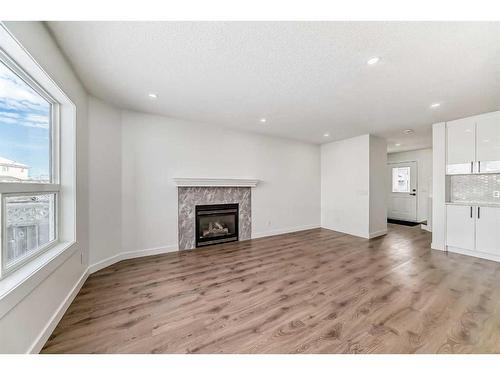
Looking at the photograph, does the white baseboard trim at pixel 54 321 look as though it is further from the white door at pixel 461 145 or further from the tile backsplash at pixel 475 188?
the tile backsplash at pixel 475 188

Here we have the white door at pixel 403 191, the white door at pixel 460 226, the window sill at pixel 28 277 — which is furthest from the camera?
the white door at pixel 403 191

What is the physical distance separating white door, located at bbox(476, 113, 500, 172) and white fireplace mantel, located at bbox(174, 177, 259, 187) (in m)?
4.09

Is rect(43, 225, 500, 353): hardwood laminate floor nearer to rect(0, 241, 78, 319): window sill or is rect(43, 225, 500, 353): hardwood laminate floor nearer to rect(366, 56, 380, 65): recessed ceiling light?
rect(0, 241, 78, 319): window sill

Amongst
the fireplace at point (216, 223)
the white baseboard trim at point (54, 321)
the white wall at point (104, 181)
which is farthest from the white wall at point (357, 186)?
the white baseboard trim at point (54, 321)

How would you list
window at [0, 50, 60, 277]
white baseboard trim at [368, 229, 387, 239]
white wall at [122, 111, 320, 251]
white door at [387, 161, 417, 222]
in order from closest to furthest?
window at [0, 50, 60, 277], white wall at [122, 111, 320, 251], white baseboard trim at [368, 229, 387, 239], white door at [387, 161, 417, 222]

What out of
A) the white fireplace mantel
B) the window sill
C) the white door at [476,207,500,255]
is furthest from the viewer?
the white fireplace mantel

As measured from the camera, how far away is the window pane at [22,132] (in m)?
1.40

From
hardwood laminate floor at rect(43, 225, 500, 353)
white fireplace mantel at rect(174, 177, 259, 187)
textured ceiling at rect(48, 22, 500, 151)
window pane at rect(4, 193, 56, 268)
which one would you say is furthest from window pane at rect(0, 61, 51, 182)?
white fireplace mantel at rect(174, 177, 259, 187)

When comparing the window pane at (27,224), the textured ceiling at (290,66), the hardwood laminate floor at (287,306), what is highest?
the textured ceiling at (290,66)

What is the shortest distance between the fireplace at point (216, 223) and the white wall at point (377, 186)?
3318mm

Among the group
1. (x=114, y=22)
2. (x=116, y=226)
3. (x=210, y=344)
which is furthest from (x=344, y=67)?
(x=116, y=226)

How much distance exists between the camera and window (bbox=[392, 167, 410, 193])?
22.5 feet

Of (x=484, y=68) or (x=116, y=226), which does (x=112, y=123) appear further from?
(x=484, y=68)

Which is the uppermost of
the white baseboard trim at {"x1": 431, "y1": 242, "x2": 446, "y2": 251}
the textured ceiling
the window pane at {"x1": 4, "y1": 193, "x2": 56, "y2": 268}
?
the textured ceiling
